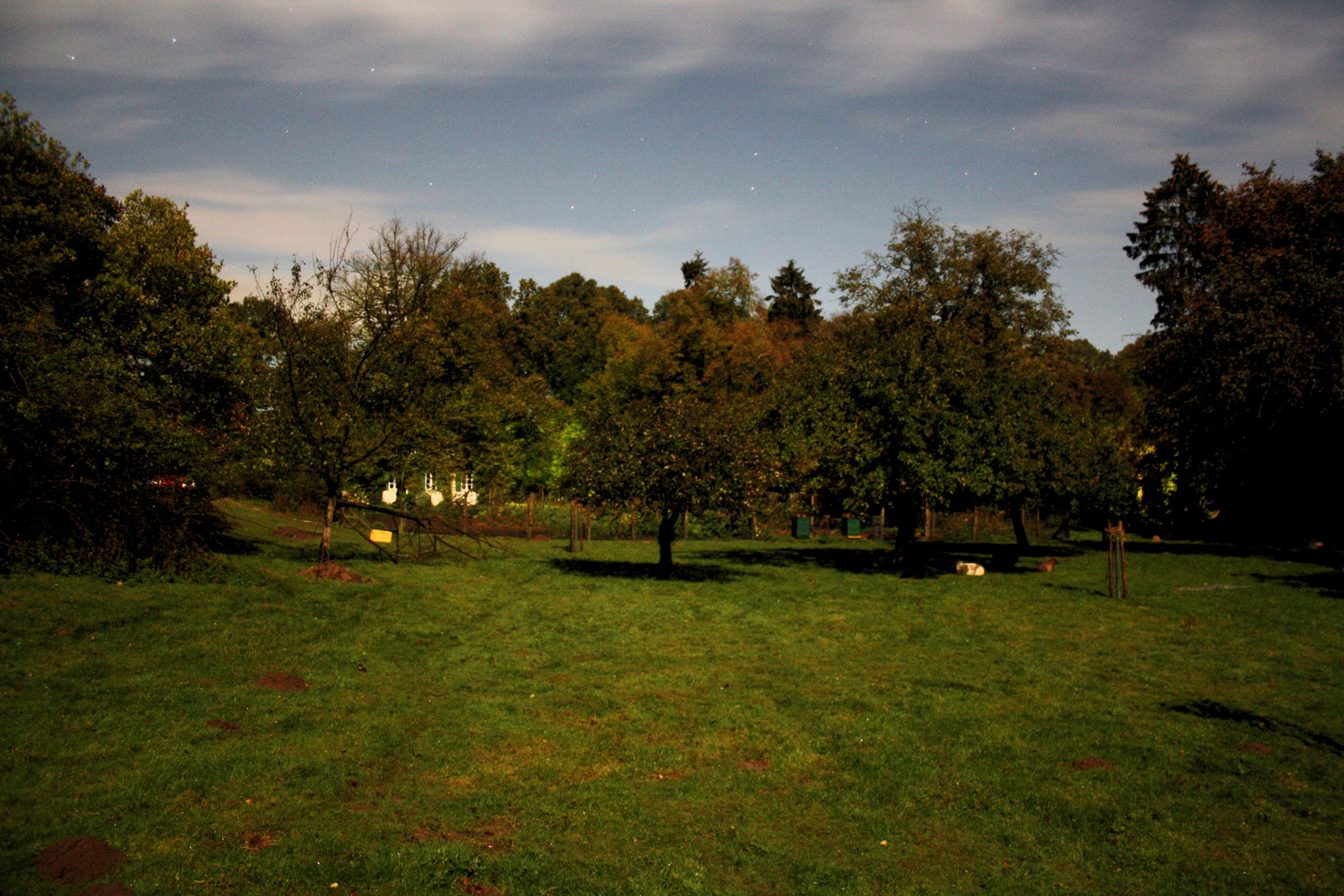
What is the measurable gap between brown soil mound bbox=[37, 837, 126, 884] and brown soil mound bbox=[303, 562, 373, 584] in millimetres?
15633

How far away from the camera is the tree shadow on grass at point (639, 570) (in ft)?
91.7

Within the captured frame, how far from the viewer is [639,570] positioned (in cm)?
2958

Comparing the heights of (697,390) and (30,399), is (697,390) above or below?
above

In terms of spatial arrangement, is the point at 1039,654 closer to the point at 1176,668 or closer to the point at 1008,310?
the point at 1176,668

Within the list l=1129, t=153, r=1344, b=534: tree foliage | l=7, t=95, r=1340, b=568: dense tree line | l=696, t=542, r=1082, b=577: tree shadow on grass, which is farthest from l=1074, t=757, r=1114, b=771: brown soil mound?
l=1129, t=153, r=1344, b=534: tree foliage

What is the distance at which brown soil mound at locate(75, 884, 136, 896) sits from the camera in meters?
6.17

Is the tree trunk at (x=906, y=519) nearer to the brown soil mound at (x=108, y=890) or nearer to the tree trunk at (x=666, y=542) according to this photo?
the tree trunk at (x=666, y=542)

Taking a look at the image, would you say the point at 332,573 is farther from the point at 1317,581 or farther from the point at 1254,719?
the point at 1317,581

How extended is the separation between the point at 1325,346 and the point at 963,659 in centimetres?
2417

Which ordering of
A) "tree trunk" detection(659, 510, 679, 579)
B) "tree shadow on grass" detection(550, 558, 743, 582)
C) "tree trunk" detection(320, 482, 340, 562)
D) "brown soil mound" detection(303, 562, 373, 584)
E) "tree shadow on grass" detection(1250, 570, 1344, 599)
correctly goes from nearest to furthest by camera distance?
"brown soil mound" detection(303, 562, 373, 584)
"tree trunk" detection(320, 482, 340, 562)
"tree shadow on grass" detection(1250, 570, 1344, 599)
"tree trunk" detection(659, 510, 679, 579)
"tree shadow on grass" detection(550, 558, 743, 582)

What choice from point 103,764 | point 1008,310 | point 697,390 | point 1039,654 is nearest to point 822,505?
point 697,390

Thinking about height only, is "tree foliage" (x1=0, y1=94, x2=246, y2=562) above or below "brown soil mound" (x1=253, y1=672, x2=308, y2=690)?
above

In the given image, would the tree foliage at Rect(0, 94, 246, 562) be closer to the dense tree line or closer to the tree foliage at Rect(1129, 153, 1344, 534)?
the dense tree line

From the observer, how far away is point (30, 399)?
16531 millimetres
